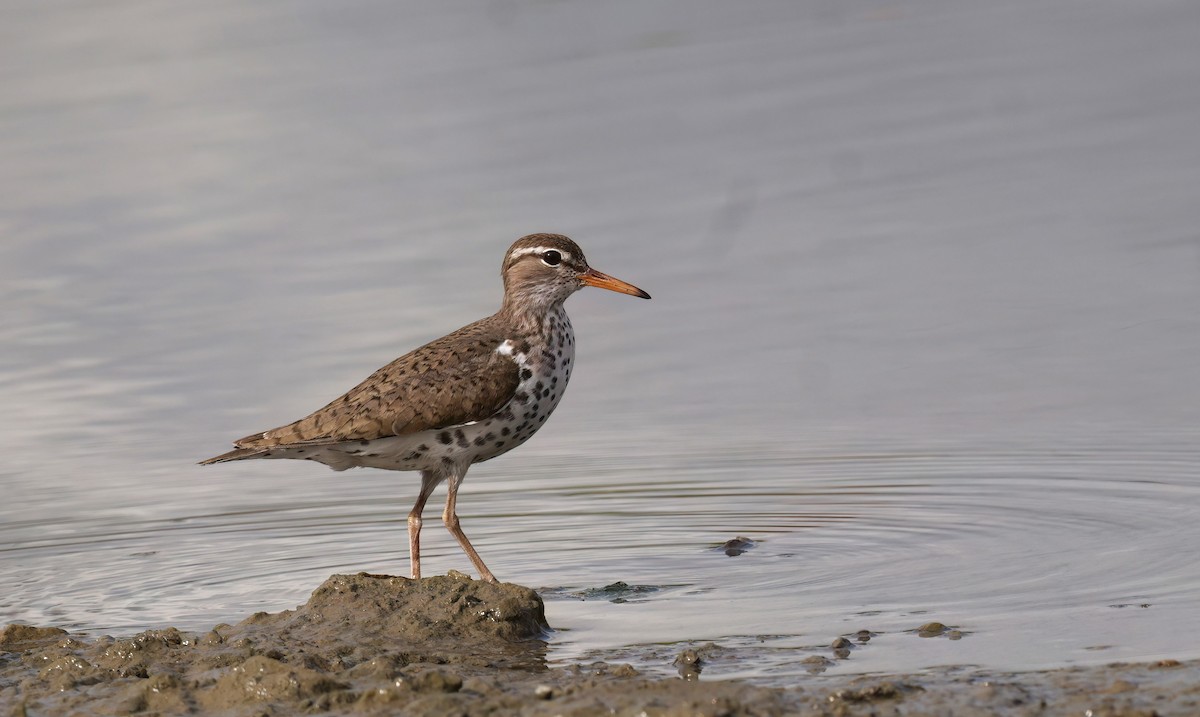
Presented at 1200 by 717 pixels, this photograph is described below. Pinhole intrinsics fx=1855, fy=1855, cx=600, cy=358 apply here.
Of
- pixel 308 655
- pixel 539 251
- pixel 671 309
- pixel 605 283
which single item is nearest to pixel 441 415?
pixel 539 251

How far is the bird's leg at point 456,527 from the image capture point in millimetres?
9484

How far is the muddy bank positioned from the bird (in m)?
1.23

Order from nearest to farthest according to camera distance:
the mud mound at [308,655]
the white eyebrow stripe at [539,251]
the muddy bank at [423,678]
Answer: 1. the muddy bank at [423,678]
2. the mud mound at [308,655]
3. the white eyebrow stripe at [539,251]

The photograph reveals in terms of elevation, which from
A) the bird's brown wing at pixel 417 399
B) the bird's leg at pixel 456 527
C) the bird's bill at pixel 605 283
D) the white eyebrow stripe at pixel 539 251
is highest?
the white eyebrow stripe at pixel 539 251

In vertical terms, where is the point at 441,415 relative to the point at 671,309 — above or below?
below

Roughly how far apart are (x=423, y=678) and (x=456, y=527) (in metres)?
2.81

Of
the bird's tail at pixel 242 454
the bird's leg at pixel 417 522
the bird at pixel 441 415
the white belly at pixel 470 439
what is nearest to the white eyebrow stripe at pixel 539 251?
the bird at pixel 441 415

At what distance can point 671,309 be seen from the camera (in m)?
13.7

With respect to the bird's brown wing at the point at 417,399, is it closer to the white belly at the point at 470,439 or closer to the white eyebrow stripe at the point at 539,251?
the white belly at the point at 470,439

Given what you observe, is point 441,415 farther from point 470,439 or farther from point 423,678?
point 423,678

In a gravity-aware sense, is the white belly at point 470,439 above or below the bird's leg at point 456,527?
above

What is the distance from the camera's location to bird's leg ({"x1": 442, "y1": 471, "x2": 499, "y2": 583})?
31.1ft

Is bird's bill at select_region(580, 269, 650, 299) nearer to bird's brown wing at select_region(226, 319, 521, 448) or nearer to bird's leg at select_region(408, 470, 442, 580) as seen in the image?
bird's brown wing at select_region(226, 319, 521, 448)

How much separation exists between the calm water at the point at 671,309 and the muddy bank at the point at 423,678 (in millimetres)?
386
